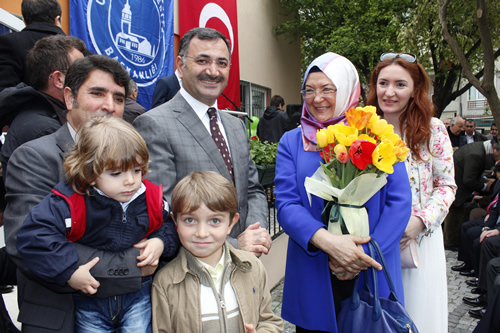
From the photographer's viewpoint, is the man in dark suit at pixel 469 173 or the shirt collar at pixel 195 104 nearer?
the shirt collar at pixel 195 104

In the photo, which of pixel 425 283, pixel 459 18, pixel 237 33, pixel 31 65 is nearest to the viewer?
pixel 31 65

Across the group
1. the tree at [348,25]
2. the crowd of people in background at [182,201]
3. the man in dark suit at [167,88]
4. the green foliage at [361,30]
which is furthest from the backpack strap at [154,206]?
the tree at [348,25]

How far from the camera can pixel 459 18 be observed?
43.0ft

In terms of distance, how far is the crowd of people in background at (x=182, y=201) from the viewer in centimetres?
165

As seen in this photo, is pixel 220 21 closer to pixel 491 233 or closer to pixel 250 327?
pixel 491 233

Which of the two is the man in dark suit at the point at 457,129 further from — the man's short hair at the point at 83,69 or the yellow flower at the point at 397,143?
the man's short hair at the point at 83,69

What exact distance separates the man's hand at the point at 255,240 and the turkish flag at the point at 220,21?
7.12m

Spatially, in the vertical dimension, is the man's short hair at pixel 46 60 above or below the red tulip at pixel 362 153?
above

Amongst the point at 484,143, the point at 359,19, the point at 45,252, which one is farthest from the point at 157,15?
the point at 359,19

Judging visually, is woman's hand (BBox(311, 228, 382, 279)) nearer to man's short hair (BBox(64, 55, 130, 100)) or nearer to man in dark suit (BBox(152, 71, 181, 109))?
man's short hair (BBox(64, 55, 130, 100))

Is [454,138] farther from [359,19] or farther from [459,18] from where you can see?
[359,19]

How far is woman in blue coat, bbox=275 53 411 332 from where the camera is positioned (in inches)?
83.8

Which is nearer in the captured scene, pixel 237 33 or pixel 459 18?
pixel 237 33

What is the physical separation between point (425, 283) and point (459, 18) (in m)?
13.3
